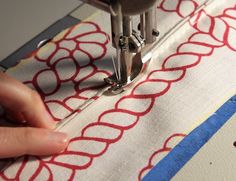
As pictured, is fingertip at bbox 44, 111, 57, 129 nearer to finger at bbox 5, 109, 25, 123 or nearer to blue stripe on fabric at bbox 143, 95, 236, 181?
finger at bbox 5, 109, 25, 123

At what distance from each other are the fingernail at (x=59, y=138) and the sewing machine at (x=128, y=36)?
115mm

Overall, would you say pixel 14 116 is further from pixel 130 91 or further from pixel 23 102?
pixel 130 91

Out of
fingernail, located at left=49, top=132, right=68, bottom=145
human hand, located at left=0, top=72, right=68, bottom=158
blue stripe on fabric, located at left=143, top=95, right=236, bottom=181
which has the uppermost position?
human hand, located at left=0, top=72, right=68, bottom=158

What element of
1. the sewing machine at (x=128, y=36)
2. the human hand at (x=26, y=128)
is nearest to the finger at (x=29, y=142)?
the human hand at (x=26, y=128)

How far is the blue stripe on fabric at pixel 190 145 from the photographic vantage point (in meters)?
0.63

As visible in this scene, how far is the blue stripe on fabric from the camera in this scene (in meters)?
0.63

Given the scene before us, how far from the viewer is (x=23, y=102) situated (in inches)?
26.5

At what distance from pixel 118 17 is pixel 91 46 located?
0.81 ft

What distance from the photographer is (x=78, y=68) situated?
0.80m

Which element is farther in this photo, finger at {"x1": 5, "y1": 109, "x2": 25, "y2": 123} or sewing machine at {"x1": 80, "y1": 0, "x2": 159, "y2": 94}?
finger at {"x1": 5, "y1": 109, "x2": 25, "y2": 123}

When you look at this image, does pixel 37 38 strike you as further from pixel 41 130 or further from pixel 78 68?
pixel 41 130

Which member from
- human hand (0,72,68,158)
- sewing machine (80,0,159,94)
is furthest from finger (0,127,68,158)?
sewing machine (80,0,159,94)

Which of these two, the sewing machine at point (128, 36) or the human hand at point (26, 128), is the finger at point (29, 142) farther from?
the sewing machine at point (128, 36)

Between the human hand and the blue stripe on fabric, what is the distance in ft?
0.47
